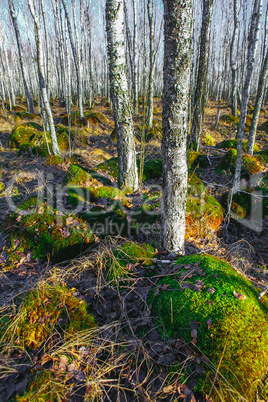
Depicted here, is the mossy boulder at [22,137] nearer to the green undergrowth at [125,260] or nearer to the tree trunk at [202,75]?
the tree trunk at [202,75]

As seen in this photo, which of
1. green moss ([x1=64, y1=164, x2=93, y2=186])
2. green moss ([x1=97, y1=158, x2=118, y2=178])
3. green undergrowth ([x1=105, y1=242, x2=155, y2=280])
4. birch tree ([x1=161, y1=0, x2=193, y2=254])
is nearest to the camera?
birch tree ([x1=161, y1=0, x2=193, y2=254])

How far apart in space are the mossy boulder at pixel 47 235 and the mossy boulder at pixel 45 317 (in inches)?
52.9

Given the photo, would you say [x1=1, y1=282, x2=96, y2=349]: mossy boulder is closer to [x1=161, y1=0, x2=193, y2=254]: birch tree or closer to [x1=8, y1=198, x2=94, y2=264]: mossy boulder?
[x1=8, y1=198, x2=94, y2=264]: mossy boulder

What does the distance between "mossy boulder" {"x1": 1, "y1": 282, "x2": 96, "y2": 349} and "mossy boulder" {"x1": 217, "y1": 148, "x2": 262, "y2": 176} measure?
218 inches

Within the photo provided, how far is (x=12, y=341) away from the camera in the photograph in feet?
5.93

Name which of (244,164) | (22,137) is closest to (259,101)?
(244,164)

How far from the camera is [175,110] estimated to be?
244 cm

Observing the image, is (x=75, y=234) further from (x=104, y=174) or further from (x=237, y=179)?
(x=237, y=179)

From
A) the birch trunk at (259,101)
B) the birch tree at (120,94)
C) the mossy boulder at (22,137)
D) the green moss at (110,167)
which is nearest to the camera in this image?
the birch tree at (120,94)

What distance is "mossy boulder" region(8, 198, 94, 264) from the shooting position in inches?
143

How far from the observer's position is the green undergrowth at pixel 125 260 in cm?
263

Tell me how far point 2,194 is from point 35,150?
3462mm

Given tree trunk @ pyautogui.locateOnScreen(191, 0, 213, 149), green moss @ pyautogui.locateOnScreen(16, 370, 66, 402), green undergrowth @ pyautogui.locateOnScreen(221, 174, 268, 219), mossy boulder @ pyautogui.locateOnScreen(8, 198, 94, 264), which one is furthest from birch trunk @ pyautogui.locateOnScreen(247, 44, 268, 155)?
green moss @ pyautogui.locateOnScreen(16, 370, 66, 402)

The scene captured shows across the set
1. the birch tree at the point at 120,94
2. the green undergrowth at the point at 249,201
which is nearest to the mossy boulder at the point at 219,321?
the green undergrowth at the point at 249,201
